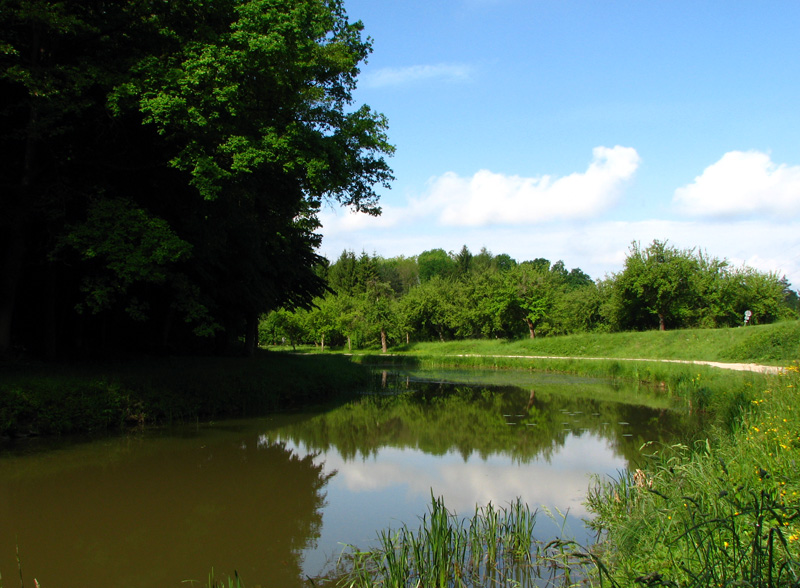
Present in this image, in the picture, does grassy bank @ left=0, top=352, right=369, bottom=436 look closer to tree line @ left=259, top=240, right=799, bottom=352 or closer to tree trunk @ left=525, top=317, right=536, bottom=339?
tree line @ left=259, top=240, right=799, bottom=352

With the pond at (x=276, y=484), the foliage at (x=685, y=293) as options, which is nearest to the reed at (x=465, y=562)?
the pond at (x=276, y=484)

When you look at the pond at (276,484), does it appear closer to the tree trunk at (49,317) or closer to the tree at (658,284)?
the tree trunk at (49,317)

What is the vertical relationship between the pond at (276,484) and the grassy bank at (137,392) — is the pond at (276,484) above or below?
below

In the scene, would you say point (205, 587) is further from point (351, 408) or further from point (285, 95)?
point (351, 408)

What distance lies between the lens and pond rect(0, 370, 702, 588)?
20.0ft

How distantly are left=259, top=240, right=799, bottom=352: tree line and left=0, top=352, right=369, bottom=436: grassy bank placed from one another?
1500 centimetres

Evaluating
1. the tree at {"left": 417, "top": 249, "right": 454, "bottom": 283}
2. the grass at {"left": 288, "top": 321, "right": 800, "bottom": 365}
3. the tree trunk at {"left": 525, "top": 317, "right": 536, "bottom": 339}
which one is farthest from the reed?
the tree at {"left": 417, "top": 249, "right": 454, "bottom": 283}

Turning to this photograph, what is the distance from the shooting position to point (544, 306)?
4738 centimetres

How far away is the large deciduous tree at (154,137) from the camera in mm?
12305

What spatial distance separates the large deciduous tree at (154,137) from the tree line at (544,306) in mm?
18075

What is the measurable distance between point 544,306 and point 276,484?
1599 inches

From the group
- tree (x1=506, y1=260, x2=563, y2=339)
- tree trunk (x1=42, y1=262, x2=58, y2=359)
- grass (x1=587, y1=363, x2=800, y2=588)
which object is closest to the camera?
grass (x1=587, y1=363, x2=800, y2=588)

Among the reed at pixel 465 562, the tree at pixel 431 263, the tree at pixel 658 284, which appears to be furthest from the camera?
the tree at pixel 431 263

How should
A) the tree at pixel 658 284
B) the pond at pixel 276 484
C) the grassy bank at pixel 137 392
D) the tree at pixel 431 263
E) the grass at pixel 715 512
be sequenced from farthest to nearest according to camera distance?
the tree at pixel 431 263 → the tree at pixel 658 284 → the grassy bank at pixel 137 392 → the pond at pixel 276 484 → the grass at pixel 715 512
